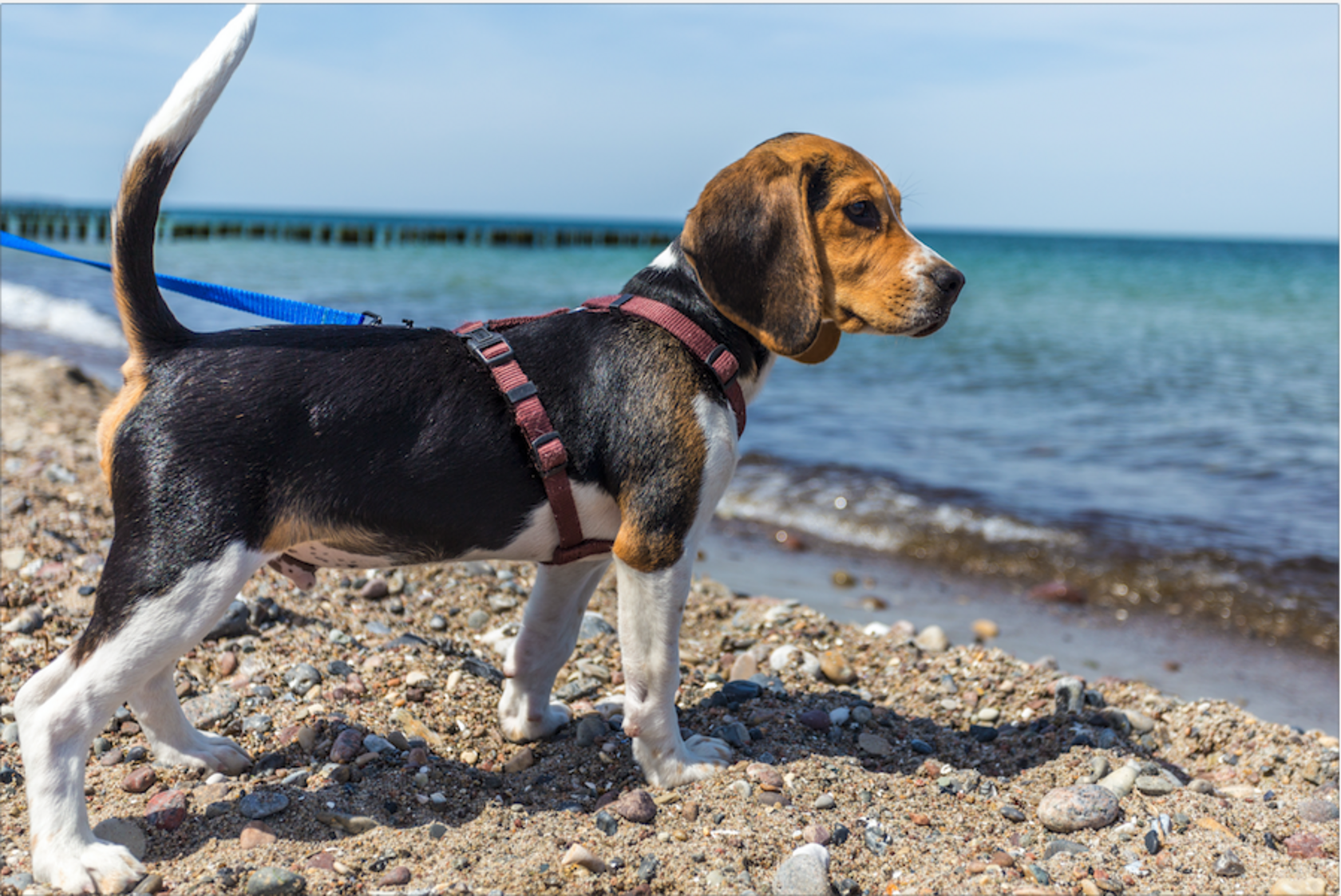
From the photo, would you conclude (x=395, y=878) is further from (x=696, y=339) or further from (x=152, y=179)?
(x=152, y=179)

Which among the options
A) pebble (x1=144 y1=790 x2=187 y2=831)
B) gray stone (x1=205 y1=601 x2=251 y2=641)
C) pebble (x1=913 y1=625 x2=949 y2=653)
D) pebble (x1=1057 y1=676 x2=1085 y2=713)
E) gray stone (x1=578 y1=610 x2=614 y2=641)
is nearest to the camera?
pebble (x1=144 y1=790 x2=187 y2=831)

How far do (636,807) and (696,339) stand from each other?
5.22 feet

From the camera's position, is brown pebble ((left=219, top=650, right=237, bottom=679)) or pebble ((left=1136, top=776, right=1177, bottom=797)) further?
brown pebble ((left=219, top=650, right=237, bottom=679))

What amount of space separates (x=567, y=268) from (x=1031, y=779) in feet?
139

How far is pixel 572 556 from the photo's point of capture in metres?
3.41

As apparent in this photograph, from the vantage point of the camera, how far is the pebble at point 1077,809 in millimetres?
3584

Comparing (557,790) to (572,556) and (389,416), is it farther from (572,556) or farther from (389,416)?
(389,416)

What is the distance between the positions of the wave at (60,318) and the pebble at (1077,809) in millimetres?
15930

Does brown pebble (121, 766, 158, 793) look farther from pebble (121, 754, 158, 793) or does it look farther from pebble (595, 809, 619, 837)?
pebble (595, 809, 619, 837)

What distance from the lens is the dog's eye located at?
11.2 ft

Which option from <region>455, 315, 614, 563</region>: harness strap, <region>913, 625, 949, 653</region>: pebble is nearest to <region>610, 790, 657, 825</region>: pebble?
<region>455, 315, 614, 563</region>: harness strap

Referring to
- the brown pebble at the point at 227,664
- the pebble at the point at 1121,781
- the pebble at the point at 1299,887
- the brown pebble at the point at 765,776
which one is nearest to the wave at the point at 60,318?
the brown pebble at the point at 227,664

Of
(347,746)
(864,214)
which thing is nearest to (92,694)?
(347,746)

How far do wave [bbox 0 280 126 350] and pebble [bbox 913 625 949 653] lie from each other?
47.4 ft
